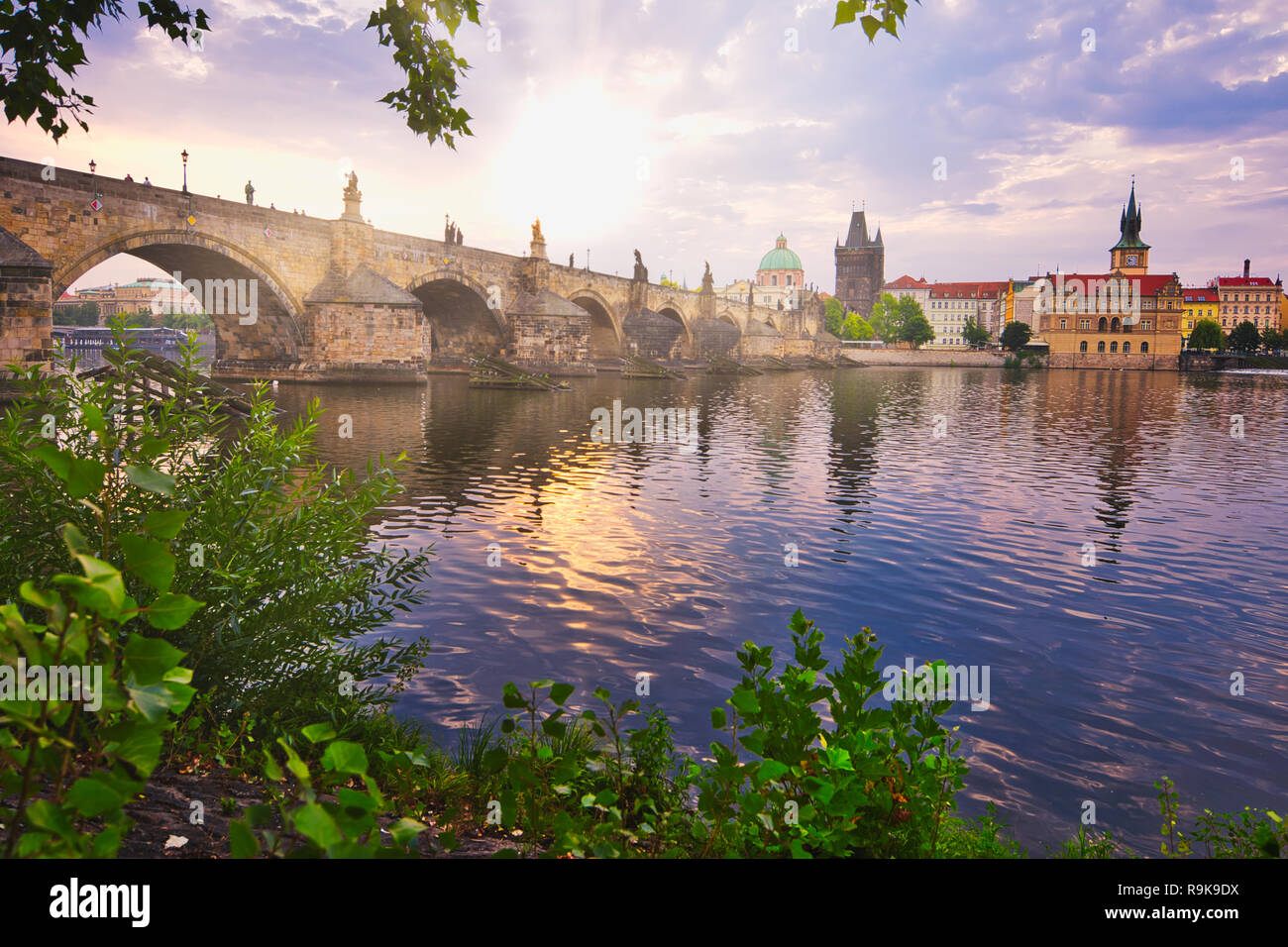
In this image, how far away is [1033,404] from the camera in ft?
115

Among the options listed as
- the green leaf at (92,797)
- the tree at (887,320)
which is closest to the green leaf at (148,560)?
the green leaf at (92,797)

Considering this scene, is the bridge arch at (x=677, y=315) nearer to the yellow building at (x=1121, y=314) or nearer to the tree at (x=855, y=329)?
the yellow building at (x=1121, y=314)

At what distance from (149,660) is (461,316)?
48583 mm

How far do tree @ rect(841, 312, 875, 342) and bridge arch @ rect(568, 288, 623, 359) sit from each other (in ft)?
263

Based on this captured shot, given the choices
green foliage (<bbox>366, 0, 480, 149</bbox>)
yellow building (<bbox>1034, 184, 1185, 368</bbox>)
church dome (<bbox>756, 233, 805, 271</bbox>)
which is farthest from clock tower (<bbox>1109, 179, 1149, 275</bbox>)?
green foliage (<bbox>366, 0, 480, 149</bbox>)

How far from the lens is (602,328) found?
209 ft

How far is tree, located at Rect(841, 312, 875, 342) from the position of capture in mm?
134875

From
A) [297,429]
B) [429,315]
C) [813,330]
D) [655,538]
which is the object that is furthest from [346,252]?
[813,330]

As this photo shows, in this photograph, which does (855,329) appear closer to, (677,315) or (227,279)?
(677,315)

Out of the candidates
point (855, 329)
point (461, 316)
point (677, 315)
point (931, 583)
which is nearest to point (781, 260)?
point (855, 329)

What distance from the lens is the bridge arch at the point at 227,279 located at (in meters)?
24.6
